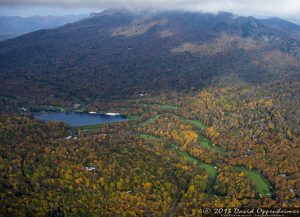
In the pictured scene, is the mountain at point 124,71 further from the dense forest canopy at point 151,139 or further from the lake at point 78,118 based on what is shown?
the lake at point 78,118

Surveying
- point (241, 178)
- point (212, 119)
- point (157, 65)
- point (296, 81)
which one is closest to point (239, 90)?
point (296, 81)

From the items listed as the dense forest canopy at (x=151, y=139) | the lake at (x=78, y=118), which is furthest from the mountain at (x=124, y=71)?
the lake at (x=78, y=118)

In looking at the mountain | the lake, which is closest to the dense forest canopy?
the mountain

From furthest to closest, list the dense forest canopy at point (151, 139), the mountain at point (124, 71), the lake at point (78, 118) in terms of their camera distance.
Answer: the mountain at point (124, 71), the lake at point (78, 118), the dense forest canopy at point (151, 139)

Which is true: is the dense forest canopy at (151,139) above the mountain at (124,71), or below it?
below

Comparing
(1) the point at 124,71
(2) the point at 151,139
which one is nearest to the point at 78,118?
(2) the point at 151,139

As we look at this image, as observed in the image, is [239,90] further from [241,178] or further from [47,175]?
[47,175]

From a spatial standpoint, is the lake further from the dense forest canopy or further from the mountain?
the mountain

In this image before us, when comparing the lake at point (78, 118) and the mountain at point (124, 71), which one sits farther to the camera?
the mountain at point (124, 71)
